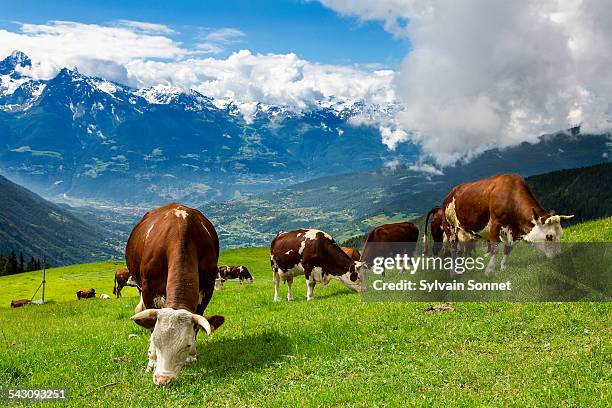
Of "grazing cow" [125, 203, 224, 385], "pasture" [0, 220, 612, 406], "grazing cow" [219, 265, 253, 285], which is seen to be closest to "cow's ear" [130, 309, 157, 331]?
"grazing cow" [125, 203, 224, 385]

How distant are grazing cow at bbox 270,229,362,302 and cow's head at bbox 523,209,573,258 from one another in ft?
33.9

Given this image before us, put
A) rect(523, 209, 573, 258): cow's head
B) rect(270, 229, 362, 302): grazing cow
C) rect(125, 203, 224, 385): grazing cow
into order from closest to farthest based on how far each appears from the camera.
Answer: rect(125, 203, 224, 385): grazing cow, rect(523, 209, 573, 258): cow's head, rect(270, 229, 362, 302): grazing cow

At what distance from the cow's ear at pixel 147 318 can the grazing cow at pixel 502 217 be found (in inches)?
580

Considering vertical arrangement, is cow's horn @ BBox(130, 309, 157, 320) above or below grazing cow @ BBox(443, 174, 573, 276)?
below

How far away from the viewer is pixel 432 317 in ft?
52.4

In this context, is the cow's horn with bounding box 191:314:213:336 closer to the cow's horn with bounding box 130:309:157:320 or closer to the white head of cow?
the cow's horn with bounding box 130:309:157:320

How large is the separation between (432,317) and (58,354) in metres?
12.0

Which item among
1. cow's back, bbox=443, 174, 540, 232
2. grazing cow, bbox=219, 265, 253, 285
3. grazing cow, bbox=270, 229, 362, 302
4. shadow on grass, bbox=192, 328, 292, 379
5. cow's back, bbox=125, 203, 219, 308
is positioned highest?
cow's back, bbox=443, 174, 540, 232

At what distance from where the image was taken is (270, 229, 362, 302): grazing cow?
88.9 ft

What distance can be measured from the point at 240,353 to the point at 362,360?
3662 millimetres

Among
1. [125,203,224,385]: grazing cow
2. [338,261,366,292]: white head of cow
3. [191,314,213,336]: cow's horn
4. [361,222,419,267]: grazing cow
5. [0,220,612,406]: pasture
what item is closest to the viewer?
[0,220,612,406]: pasture

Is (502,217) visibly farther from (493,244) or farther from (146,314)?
(146,314)

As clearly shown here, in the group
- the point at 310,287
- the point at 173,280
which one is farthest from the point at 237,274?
the point at 173,280

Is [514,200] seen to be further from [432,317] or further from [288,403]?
[288,403]
